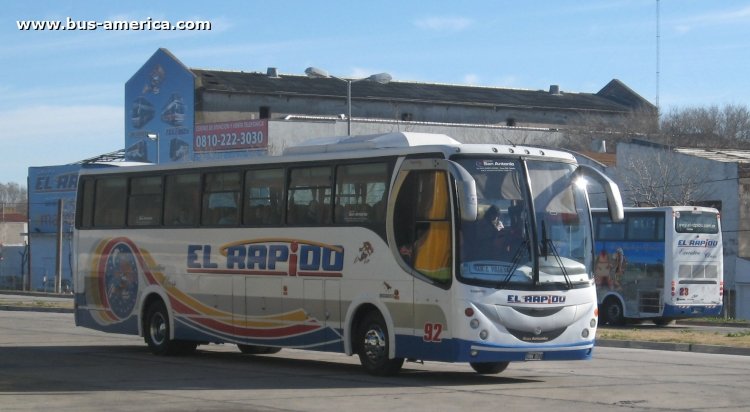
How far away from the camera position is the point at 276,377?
57.7 ft

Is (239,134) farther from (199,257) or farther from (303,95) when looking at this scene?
(199,257)

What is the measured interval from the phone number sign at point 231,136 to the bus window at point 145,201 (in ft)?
163

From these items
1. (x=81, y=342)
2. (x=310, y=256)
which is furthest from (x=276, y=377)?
(x=81, y=342)

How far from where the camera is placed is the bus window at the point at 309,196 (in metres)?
18.5

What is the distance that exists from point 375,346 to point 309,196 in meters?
2.81

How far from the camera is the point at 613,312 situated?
38.6m

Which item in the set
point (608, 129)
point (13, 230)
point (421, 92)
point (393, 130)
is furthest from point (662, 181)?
point (13, 230)

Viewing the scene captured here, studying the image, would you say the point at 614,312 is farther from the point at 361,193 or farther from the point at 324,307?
the point at 361,193

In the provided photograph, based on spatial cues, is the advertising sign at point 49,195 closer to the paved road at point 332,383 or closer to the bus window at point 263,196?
the paved road at point 332,383

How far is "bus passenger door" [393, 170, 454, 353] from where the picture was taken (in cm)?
1633

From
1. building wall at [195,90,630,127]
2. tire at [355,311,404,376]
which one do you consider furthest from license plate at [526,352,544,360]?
building wall at [195,90,630,127]

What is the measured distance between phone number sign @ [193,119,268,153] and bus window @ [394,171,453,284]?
5582 centimetres

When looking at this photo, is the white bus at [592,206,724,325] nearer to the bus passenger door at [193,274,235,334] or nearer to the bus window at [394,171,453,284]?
the bus passenger door at [193,274,235,334]

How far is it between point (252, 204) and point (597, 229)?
2090 centimetres
